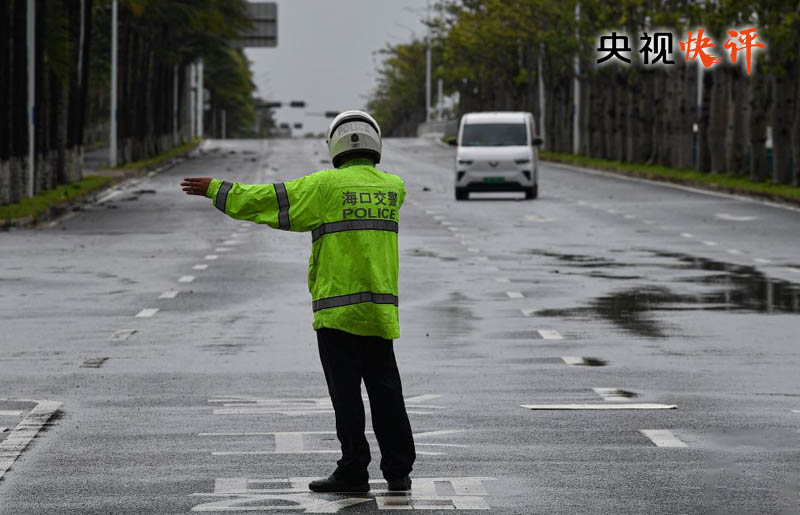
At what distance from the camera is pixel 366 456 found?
834 centimetres

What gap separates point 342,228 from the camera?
27.3 feet

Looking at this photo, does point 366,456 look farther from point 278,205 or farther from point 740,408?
point 740,408

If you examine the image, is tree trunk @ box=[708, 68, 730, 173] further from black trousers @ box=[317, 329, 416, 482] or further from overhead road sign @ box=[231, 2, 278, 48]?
overhead road sign @ box=[231, 2, 278, 48]

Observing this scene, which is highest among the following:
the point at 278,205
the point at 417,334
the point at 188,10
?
the point at 188,10

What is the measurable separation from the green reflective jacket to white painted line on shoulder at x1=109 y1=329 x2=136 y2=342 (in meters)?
6.91

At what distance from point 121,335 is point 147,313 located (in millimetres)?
2004

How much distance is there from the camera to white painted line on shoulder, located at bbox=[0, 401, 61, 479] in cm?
909

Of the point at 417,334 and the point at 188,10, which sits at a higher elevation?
the point at 188,10

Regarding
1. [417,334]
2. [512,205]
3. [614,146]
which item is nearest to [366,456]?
[417,334]

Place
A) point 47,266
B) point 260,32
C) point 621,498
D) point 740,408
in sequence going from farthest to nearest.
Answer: point 260,32 < point 47,266 < point 740,408 < point 621,498

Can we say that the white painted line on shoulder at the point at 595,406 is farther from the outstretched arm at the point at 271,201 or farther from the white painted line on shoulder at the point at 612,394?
the outstretched arm at the point at 271,201

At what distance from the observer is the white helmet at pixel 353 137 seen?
8.43 meters

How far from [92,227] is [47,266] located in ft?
30.5

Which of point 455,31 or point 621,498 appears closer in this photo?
point 621,498
